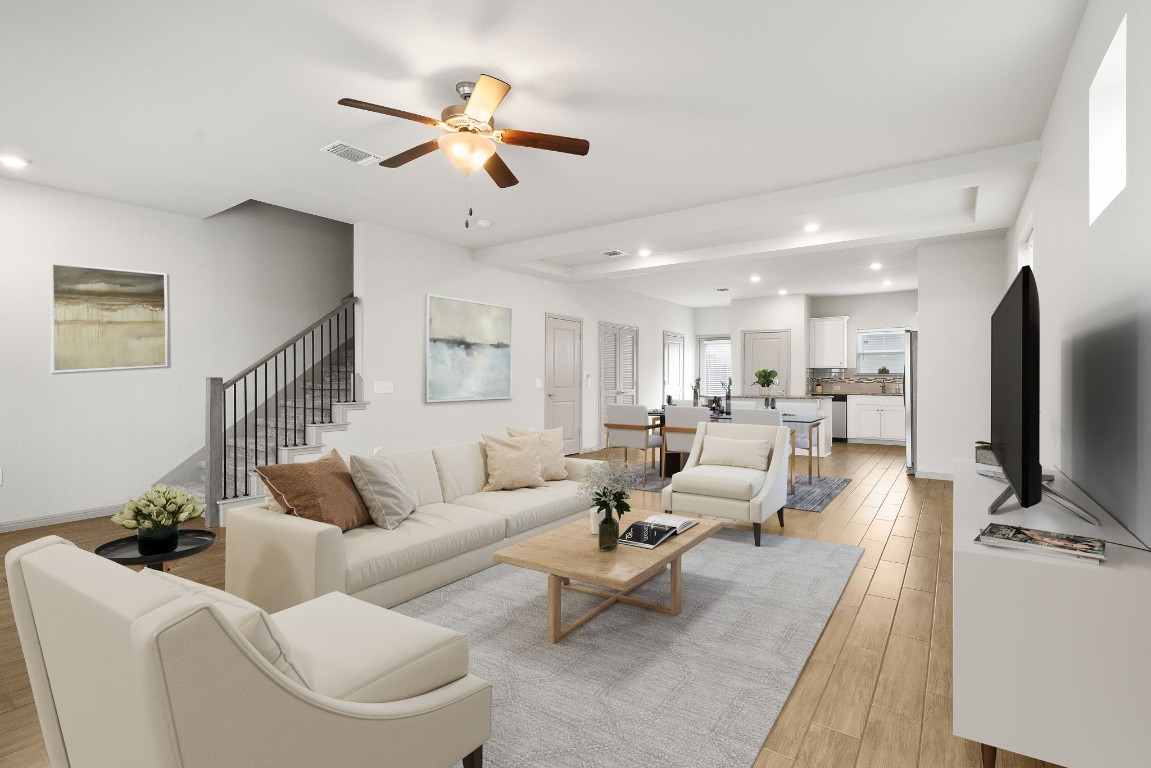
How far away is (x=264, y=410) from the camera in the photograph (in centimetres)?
533

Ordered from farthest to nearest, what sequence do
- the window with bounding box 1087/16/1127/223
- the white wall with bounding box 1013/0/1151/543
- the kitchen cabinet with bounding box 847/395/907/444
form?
the kitchen cabinet with bounding box 847/395/907/444 → the window with bounding box 1087/16/1127/223 → the white wall with bounding box 1013/0/1151/543

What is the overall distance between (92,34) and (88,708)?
2.85 metres

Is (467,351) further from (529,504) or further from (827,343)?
(827,343)

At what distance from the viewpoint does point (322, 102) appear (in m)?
3.19

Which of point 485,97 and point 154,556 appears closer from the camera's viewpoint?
point 154,556

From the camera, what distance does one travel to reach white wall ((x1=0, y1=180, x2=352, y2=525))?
451 cm

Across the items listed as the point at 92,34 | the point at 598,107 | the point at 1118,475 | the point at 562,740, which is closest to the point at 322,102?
the point at 92,34

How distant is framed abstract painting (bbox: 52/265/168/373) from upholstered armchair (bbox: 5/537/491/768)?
14.9ft

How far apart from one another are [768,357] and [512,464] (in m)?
7.83

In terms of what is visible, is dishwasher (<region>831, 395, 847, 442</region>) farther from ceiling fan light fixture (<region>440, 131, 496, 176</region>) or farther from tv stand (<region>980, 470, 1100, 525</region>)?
ceiling fan light fixture (<region>440, 131, 496, 176</region>)

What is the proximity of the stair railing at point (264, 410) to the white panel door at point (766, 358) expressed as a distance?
288 inches

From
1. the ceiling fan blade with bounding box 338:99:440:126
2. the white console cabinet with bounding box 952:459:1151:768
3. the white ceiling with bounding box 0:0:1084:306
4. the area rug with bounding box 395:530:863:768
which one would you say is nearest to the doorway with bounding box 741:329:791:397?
the white ceiling with bounding box 0:0:1084:306

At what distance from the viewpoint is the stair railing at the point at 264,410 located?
4672mm

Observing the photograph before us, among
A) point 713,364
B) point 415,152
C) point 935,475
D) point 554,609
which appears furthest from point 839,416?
point 415,152
